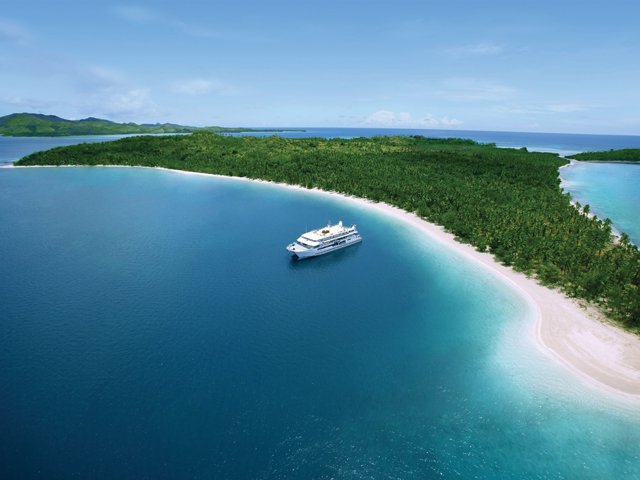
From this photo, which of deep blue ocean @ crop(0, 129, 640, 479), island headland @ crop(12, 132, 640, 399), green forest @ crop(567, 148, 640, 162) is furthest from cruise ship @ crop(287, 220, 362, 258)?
green forest @ crop(567, 148, 640, 162)

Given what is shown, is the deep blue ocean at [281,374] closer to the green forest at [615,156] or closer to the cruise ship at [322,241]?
the cruise ship at [322,241]

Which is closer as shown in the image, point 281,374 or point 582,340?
point 281,374

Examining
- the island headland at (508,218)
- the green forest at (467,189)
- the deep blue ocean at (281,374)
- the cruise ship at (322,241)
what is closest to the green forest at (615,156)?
the green forest at (467,189)

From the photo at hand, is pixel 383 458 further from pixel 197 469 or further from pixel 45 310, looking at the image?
pixel 45 310

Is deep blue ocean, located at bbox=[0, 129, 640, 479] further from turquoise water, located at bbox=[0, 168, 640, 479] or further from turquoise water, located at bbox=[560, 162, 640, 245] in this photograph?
turquoise water, located at bbox=[560, 162, 640, 245]

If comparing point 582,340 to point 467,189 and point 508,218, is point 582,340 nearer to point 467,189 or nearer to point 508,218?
point 508,218

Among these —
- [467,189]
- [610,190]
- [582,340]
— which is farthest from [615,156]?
[582,340]

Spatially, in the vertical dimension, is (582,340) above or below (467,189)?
below
